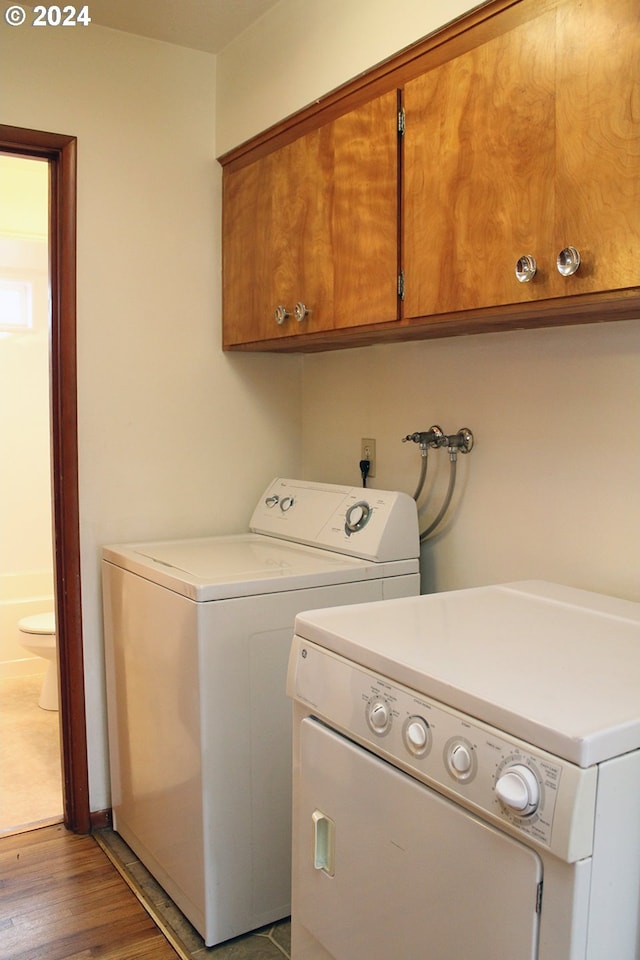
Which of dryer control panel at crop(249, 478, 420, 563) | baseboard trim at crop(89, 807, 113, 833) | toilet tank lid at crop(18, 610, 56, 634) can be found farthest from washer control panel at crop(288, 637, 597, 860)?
→ toilet tank lid at crop(18, 610, 56, 634)

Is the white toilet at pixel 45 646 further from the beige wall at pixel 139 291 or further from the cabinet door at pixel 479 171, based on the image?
the cabinet door at pixel 479 171

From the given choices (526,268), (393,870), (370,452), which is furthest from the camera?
(370,452)

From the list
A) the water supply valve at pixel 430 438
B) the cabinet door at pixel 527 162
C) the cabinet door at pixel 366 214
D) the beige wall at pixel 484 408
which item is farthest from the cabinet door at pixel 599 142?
the water supply valve at pixel 430 438

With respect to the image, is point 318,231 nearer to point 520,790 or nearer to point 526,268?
point 526,268

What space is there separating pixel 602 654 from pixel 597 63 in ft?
3.24

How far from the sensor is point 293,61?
2154 mm

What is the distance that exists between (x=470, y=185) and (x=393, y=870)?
126 centimetres

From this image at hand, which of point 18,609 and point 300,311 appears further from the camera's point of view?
point 18,609

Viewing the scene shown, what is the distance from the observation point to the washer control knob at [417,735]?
118cm

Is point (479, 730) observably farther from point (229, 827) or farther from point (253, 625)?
point (229, 827)

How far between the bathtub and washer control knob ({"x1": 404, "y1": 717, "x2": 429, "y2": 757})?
125 inches

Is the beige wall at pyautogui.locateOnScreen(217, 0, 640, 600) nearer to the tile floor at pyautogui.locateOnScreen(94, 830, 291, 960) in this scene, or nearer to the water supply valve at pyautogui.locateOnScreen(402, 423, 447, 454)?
the water supply valve at pyautogui.locateOnScreen(402, 423, 447, 454)

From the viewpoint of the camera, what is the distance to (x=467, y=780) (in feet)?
3.60

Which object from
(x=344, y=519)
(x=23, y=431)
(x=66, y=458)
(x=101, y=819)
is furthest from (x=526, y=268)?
(x=23, y=431)
